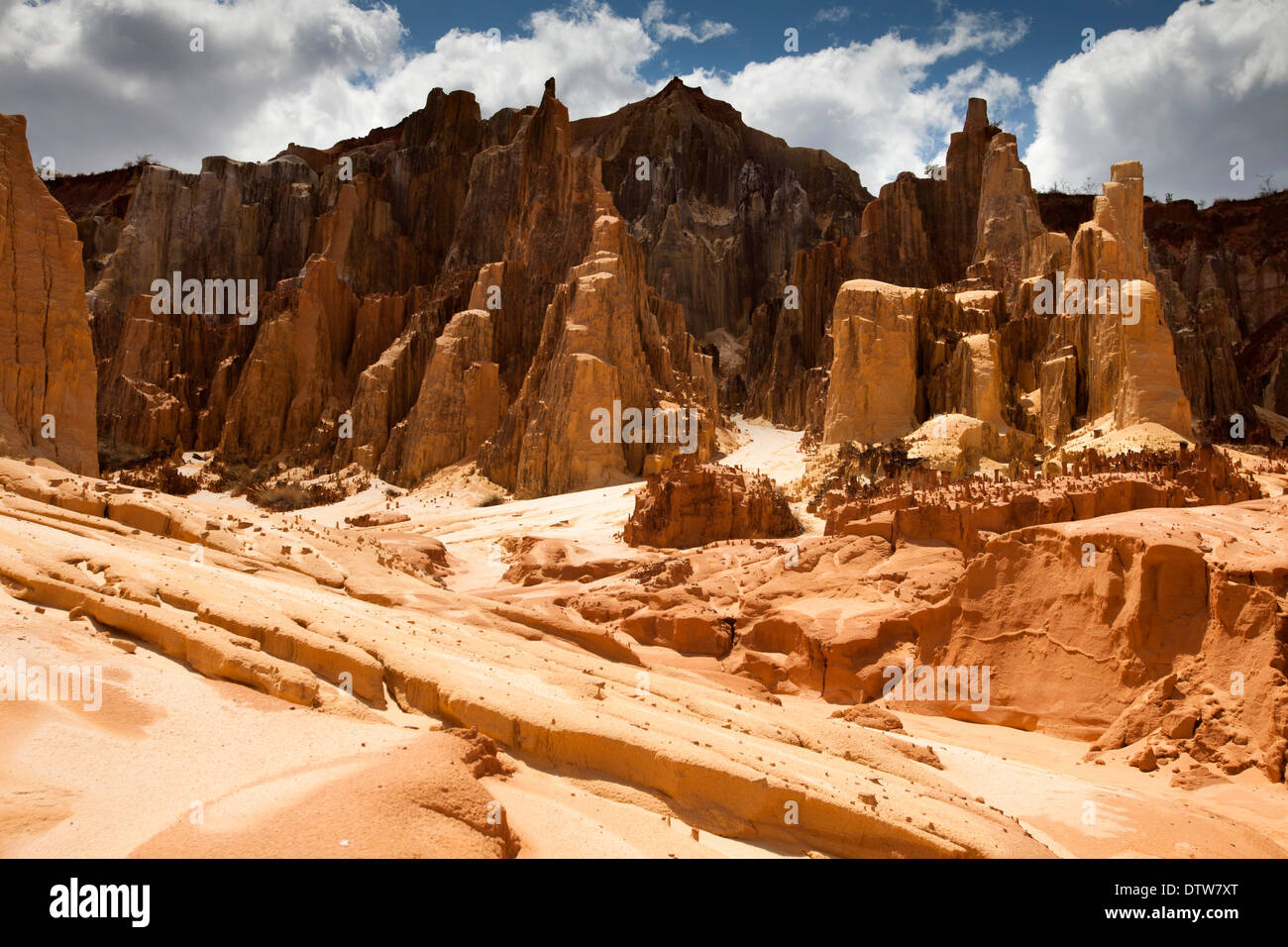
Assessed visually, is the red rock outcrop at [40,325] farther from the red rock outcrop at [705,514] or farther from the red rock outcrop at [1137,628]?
the red rock outcrop at [1137,628]

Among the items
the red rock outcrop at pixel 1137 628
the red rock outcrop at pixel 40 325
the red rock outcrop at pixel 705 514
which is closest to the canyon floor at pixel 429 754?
the red rock outcrop at pixel 1137 628

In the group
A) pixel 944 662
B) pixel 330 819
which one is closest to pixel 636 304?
pixel 944 662

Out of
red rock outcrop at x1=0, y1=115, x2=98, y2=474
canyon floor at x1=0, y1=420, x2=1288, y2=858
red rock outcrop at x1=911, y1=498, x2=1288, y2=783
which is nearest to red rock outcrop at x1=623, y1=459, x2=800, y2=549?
red rock outcrop at x1=911, y1=498, x2=1288, y2=783

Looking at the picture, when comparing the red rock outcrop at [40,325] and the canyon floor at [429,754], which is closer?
the canyon floor at [429,754]

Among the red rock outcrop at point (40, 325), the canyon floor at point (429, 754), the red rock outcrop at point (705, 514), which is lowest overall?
the canyon floor at point (429, 754)

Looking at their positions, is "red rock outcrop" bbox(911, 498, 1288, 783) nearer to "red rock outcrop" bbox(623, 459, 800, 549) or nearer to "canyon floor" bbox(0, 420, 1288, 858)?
"canyon floor" bbox(0, 420, 1288, 858)

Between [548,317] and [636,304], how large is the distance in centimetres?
355

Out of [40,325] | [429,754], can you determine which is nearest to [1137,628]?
[429,754]

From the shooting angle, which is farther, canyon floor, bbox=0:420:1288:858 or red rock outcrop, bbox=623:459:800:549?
red rock outcrop, bbox=623:459:800:549

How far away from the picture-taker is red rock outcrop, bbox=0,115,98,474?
16.2m

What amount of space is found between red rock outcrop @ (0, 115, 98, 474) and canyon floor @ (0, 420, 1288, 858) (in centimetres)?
764

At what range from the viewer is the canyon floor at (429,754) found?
457 cm

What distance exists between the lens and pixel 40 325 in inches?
666

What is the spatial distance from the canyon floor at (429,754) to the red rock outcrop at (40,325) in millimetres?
7637
